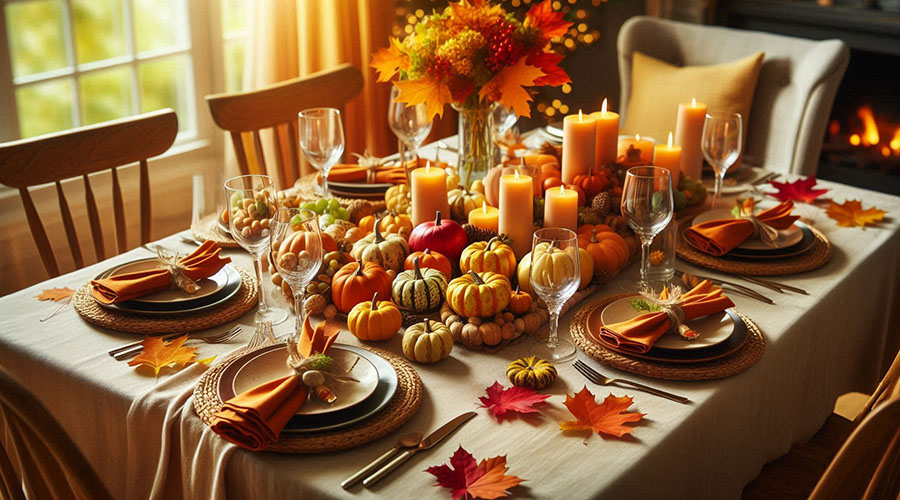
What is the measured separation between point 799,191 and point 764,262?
Answer: 44 cm

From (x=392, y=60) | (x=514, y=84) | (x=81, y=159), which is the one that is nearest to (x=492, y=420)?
(x=514, y=84)

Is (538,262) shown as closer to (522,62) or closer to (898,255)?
(522,62)

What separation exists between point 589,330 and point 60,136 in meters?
1.17

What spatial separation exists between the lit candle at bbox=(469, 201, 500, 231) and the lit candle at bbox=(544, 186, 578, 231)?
0.30 ft

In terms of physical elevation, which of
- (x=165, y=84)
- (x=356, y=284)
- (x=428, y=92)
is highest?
(x=428, y=92)

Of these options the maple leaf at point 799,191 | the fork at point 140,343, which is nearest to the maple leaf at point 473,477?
the fork at point 140,343

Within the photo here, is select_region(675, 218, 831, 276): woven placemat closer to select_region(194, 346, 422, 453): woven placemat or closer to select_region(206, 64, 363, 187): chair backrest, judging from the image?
select_region(194, 346, 422, 453): woven placemat

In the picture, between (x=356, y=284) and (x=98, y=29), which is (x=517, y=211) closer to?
(x=356, y=284)

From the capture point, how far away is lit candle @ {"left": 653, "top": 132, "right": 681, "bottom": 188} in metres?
1.87

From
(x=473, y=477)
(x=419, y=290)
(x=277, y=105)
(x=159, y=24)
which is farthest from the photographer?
(x=159, y=24)

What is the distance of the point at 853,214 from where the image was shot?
1.86 m

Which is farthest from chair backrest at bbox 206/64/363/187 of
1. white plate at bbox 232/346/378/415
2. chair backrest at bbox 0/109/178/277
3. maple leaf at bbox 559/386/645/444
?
maple leaf at bbox 559/386/645/444

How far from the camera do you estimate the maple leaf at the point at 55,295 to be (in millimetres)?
1511

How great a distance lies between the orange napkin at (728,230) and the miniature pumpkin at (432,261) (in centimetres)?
52
